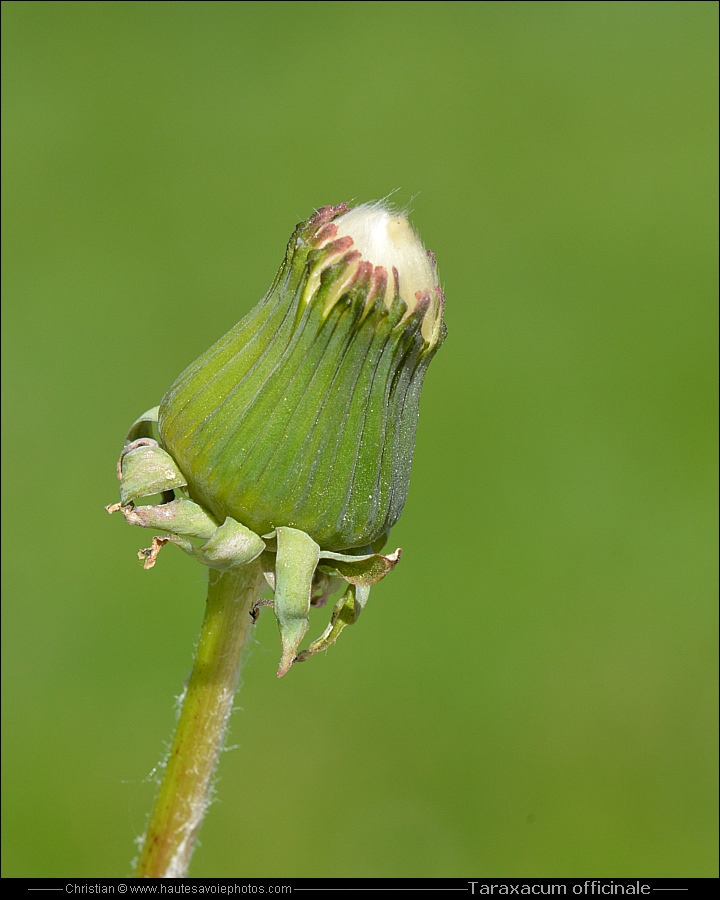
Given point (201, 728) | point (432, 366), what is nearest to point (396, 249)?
point (201, 728)

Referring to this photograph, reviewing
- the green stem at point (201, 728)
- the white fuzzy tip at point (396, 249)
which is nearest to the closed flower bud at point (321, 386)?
the white fuzzy tip at point (396, 249)

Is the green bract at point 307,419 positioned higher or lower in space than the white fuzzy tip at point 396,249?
lower

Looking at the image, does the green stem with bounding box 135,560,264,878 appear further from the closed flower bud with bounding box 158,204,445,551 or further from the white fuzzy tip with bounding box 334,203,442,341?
the white fuzzy tip with bounding box 334,203,442,341

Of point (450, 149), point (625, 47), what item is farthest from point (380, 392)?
point (625, 47)

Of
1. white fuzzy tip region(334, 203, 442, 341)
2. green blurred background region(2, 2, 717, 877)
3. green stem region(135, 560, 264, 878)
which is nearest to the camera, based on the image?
white fuzzy tip region(334, 203, 442, 341)

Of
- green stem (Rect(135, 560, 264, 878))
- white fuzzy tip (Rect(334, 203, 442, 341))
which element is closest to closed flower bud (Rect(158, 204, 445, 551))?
white fuzzy tip (Rect(334, 203, 442, 341))

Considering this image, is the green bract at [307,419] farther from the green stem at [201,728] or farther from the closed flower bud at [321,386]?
the green stem at [201,728]

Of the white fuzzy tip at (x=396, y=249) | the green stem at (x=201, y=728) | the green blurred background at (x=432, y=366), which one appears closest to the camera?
the white fuzzy tip at (x=396, y=249)
